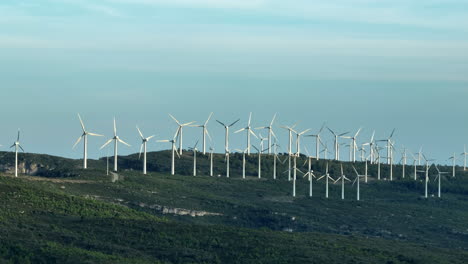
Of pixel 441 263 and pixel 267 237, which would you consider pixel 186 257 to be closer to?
pixel 267 237

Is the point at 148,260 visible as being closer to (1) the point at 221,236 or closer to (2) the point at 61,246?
(2) the point at 61,246

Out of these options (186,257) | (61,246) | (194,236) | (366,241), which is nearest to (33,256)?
(61,246)

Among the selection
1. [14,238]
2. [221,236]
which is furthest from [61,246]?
[221,236]

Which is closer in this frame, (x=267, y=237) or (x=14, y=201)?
(x=267, y=237)

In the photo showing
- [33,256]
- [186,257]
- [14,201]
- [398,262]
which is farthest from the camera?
[14,201]

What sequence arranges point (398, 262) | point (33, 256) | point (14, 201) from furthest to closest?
1. point (14, 201)
2. point (398, 262)
3. point (33, 256)

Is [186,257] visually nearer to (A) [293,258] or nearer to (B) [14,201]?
(A) [293,258]

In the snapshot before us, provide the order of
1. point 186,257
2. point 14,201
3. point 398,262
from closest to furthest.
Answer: point 186,257 < point 398,262 < point 14,201

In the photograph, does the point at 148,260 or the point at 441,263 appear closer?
the point at 148,260
